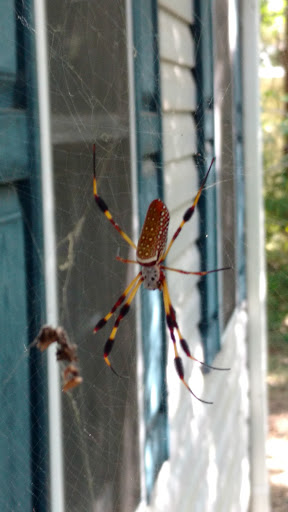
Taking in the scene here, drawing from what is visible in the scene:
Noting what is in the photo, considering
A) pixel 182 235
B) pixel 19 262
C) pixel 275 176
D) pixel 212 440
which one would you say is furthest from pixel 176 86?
pixel 275 176

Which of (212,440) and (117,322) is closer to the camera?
(117,322)

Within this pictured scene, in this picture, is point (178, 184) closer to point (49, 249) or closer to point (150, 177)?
point (150, 177)

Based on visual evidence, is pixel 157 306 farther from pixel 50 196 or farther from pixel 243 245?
pixel 243 245

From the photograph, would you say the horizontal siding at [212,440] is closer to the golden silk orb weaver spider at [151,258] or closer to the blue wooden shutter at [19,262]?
the golden silk orb weaver spider at [151,258]

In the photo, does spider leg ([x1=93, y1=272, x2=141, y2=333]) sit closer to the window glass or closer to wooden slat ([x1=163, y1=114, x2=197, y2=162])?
the window glass

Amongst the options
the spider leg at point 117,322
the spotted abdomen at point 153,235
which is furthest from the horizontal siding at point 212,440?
the spotted abdomen at point 153,235

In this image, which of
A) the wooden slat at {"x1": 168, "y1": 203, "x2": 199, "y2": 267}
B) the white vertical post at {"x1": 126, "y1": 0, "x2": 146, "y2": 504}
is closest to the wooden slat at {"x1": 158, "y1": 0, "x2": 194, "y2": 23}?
the white vertical post at {"x1": 126, "y1": 0, "x2": 146, "y2": 504}
